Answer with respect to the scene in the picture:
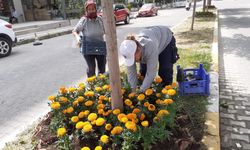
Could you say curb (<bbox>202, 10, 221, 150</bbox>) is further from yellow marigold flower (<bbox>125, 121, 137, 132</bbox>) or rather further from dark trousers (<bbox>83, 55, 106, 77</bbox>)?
dark trousers (<bbox>83, 55, 106, 77</bbox>)

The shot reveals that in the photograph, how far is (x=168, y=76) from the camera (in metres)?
3.83

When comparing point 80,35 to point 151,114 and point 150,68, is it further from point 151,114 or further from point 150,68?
point 151,114

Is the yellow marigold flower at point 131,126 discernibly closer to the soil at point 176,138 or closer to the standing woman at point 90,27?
the soil at point 176,138

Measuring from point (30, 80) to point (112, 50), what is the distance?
4.55 metres

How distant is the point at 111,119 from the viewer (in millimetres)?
2818

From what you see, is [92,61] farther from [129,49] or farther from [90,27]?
[129,49]

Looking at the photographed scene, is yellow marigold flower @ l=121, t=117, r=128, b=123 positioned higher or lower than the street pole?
lower

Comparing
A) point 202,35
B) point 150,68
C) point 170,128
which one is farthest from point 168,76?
point 202,35

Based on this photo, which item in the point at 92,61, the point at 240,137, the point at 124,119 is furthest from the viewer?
the point at 92,61

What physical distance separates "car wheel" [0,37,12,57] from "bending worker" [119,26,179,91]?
7.54 m

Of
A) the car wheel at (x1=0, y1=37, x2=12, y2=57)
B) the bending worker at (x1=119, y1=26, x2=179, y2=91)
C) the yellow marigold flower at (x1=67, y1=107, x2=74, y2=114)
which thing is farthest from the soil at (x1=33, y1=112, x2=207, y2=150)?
the car wheel at (x1=0, y1=37, x2=12, y2=57)

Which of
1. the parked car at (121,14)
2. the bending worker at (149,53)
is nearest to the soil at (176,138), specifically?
the bending worker at (149,53)

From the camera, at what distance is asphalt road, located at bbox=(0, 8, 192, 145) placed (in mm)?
4487

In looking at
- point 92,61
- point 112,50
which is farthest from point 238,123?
point 92,61
